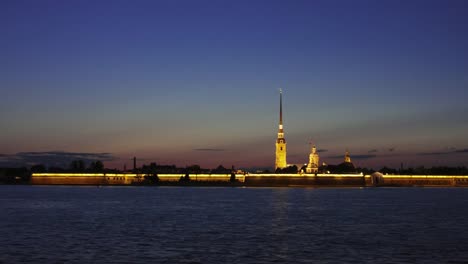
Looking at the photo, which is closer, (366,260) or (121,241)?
(366,260)

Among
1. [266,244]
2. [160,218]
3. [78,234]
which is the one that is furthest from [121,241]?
[160,218]

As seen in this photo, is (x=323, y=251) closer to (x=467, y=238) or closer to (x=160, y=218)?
(x=467, y=238)

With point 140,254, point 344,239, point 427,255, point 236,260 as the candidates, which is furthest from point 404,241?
point 140,254

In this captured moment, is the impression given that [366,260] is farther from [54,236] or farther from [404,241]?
[54,236]

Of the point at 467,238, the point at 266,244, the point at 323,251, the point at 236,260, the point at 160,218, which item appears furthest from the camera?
the point at 160,218

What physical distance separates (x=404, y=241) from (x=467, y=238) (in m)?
4.15

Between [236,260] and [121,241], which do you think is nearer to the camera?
[236,260]

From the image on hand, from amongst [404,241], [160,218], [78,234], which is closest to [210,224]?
[160,218]

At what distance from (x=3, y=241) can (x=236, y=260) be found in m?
13.2

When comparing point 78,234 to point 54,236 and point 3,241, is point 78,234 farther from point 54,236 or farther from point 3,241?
point 3,241

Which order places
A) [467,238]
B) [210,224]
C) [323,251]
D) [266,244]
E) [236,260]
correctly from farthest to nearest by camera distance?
[210,224]
[467,238]
[266,244]
[323,251]
[236,260]

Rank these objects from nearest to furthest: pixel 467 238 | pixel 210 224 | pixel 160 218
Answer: pixel 467 238, pixel 210 224, pixel 160 218

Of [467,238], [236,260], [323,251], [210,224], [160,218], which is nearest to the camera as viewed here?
[236,260]

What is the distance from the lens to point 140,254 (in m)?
32.0
